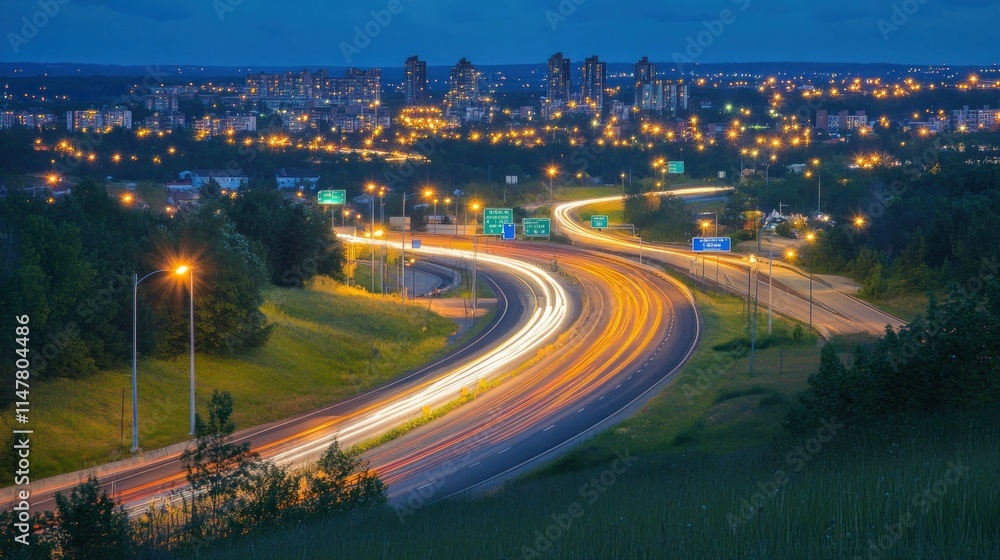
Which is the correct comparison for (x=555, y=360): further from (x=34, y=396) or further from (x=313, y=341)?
(x=34, y=396)

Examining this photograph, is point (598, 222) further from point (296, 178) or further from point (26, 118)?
point (26, 118)

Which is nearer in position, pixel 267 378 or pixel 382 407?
pixel 382 407

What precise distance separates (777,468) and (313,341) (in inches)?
809

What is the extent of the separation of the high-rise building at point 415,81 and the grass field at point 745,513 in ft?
596

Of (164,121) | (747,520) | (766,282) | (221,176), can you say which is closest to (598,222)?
(766,282)

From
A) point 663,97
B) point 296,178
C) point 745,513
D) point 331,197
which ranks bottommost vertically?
point 745,513

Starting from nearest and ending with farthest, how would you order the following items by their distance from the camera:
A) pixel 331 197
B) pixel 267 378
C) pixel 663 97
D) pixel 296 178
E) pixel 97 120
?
pixel 267 378 < pixel 331 197 < pixel 296 178 < pixel 97 120 < pixel 663 97

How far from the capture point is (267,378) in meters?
25.4

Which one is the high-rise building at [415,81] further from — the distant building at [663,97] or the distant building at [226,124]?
the distant building at [226,124]

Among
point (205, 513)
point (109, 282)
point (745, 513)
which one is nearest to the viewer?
point (745, 513)

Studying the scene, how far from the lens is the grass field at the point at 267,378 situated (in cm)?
1883

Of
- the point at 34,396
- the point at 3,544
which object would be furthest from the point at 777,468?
the point at 34,396

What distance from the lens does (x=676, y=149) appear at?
3875 inches

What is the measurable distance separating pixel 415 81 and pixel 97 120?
100422mm
